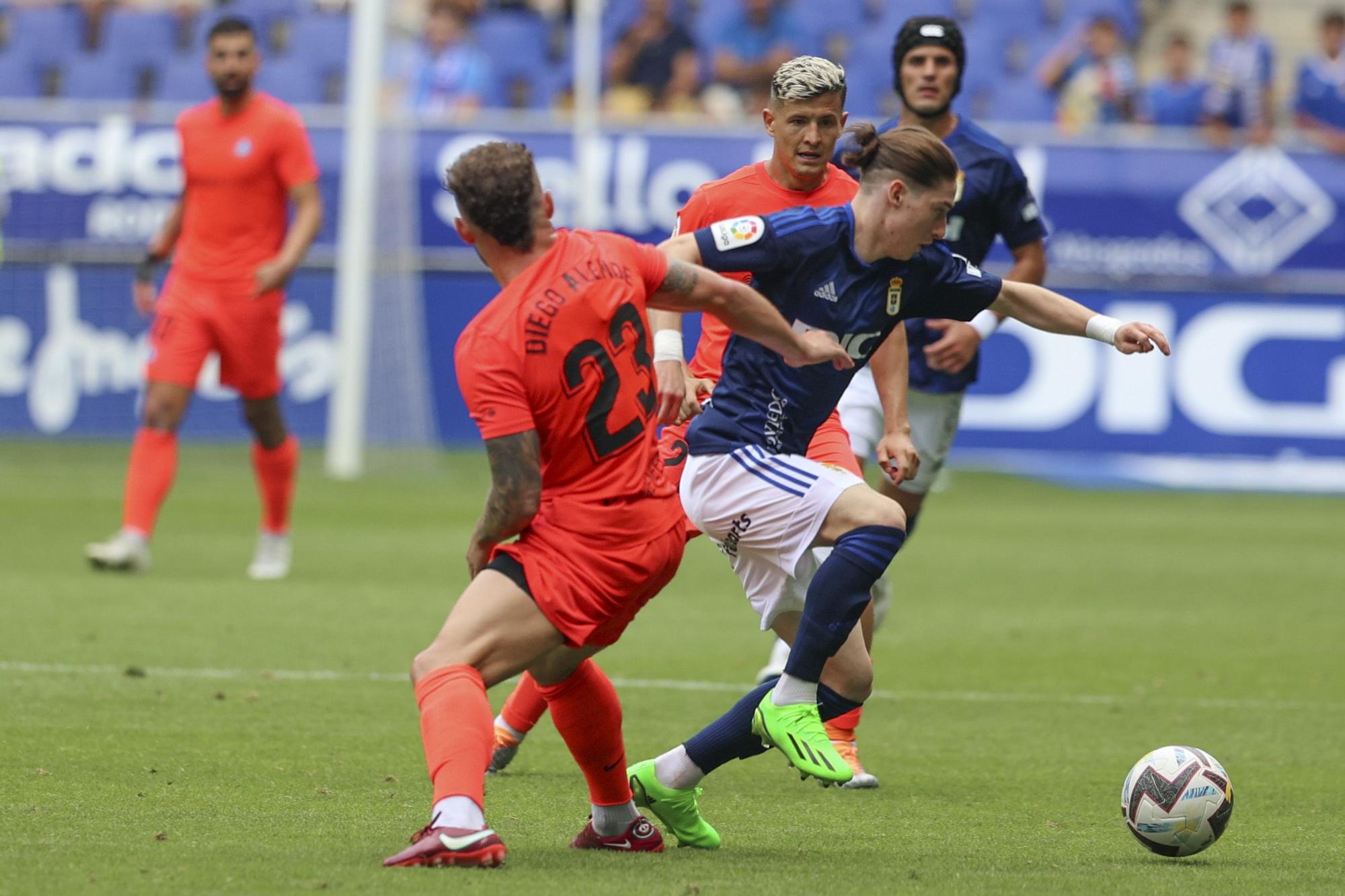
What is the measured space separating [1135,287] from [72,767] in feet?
42.2

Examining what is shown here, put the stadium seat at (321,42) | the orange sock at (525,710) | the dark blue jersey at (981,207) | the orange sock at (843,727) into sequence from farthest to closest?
1. the stadium seat at (321,42)
2. the dark blue jersey at (981,207)
3. the orange sock at (843,727)
4. the orange sock at (525,710)

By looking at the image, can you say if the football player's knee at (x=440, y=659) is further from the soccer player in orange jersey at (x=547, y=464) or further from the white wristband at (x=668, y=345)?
the white wristband at (x=668, y=345)

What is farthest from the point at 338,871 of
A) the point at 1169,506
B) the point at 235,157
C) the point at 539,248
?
the point at 1169,506

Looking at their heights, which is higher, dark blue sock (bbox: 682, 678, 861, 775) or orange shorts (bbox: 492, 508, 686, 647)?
orange shorts (bbox: 492, 508, 686, 647)

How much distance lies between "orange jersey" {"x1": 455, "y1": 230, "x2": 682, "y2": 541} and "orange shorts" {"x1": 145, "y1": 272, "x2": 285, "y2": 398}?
6049mm

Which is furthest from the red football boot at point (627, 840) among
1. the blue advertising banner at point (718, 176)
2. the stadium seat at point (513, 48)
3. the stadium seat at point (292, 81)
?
the stadium seat at point (292, 81)

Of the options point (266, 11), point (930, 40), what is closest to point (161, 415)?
point (930, 40)

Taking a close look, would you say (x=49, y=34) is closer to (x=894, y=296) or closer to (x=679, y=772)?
(x=894, y=296)

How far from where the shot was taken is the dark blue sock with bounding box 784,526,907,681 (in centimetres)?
522

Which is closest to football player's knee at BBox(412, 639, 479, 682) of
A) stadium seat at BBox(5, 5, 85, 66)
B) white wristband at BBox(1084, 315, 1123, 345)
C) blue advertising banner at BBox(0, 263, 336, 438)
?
white wristband at BBox(1084, 315, 1123, 345)

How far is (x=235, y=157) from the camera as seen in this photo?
1073 centimetres

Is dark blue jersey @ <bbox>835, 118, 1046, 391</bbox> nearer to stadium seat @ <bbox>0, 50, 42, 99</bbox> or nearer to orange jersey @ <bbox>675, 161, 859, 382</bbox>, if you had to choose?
orange jersey @ <bbox>675, 161, 859, 382</bbox>

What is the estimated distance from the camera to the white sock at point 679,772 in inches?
205

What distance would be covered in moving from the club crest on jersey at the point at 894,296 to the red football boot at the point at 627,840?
1.51 m
